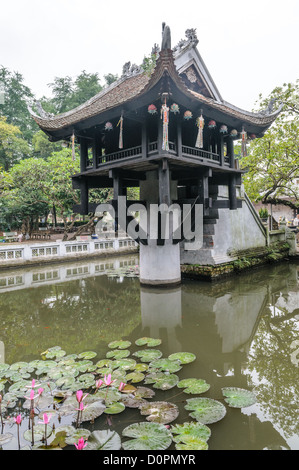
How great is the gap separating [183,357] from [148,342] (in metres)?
0.75

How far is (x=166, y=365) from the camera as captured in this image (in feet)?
11.7

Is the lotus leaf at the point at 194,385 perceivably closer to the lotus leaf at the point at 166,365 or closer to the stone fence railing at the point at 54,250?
the lotus leaf at the point at 166,365

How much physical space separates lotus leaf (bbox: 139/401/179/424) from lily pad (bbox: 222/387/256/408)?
56 centimetres

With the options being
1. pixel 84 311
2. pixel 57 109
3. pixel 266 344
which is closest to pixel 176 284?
pixel 84 311

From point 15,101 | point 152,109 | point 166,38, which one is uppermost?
point 15,101

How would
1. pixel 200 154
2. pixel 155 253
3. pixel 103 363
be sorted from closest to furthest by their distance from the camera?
pixel 103 363
pixel 200 154
pixel 155 253

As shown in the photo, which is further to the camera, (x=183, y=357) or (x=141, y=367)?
(x=183, y=357)

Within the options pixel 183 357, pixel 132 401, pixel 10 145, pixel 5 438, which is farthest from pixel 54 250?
pixel 10 145

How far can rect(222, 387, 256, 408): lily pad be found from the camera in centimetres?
274

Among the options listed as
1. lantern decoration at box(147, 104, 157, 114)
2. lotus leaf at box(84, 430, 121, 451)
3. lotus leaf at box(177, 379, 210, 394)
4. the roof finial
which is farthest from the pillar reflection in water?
the roof finial

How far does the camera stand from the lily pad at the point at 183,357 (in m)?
3.70

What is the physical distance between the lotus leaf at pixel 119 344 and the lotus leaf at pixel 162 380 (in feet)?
3.18

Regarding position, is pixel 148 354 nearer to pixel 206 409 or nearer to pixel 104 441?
pixel 206 409
